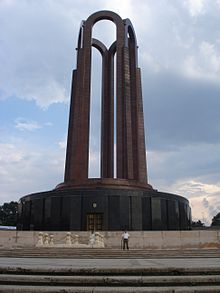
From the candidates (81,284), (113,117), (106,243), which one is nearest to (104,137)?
(113,117)

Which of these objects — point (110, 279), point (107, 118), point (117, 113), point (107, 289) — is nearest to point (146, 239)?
point (117, 113)

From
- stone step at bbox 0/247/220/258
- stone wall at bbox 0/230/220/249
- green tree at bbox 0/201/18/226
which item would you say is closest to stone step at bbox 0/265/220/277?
stone step at bbox 0/247/220/258

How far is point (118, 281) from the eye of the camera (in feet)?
16.7

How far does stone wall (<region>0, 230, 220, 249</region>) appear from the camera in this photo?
18797 mm

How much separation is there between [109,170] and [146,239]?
1395 cm

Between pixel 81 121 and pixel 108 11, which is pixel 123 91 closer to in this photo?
pixel 81 121

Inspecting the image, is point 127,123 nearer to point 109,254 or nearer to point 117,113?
point 117,113

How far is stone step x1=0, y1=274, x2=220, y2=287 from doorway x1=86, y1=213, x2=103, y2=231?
17.2 meters

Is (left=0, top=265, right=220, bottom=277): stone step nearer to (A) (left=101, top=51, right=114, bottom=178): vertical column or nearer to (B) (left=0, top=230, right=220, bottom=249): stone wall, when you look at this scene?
(B) (left=0, top=230, right=220, bottom=249): stone wall

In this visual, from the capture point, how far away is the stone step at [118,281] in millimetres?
5117

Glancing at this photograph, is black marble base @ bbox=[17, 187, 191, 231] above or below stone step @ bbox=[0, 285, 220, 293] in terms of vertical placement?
above

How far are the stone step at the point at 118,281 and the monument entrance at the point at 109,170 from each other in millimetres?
17054

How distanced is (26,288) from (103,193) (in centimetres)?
1780

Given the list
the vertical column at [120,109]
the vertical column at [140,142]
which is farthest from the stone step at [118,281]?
the vertical column at [140,142]
